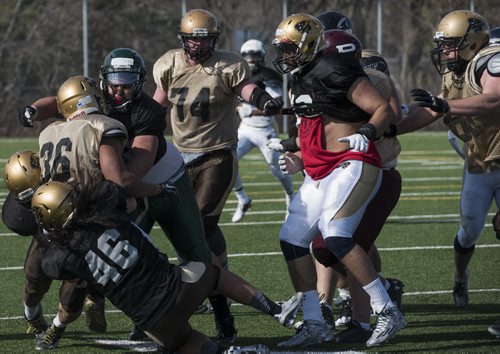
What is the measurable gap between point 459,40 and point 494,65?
48cm

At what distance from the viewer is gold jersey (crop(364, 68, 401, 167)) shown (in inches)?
220

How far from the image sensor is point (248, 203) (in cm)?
1046

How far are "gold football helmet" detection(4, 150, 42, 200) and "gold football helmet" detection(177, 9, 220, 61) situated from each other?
5.34 ft

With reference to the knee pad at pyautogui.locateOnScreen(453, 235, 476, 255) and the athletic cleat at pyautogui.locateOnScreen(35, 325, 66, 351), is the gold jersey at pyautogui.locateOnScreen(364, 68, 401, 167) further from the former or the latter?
the athletic cleat at pyautogui.locateOnScreen(35, 325, 66, 351)

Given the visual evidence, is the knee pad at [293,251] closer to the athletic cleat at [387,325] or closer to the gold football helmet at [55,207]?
the athletic cleat at [387,325]

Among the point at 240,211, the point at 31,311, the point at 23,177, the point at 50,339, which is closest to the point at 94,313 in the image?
the point at 50,339

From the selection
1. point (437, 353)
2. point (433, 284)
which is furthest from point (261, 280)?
point (437, 353)

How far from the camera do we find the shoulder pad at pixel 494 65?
18.4 feet

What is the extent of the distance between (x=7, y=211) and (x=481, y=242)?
15.6ft

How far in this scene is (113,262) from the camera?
15.0ft

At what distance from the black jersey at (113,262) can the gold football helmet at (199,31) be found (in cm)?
194

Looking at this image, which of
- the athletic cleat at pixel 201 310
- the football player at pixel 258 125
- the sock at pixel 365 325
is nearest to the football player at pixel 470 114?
the sock at pixel 365 325

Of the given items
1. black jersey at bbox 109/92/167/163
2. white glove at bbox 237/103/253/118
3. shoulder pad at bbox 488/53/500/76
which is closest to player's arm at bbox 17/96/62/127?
black jersey at bbox 109/92/167/163

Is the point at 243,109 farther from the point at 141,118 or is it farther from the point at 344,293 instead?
the point at 141,118
